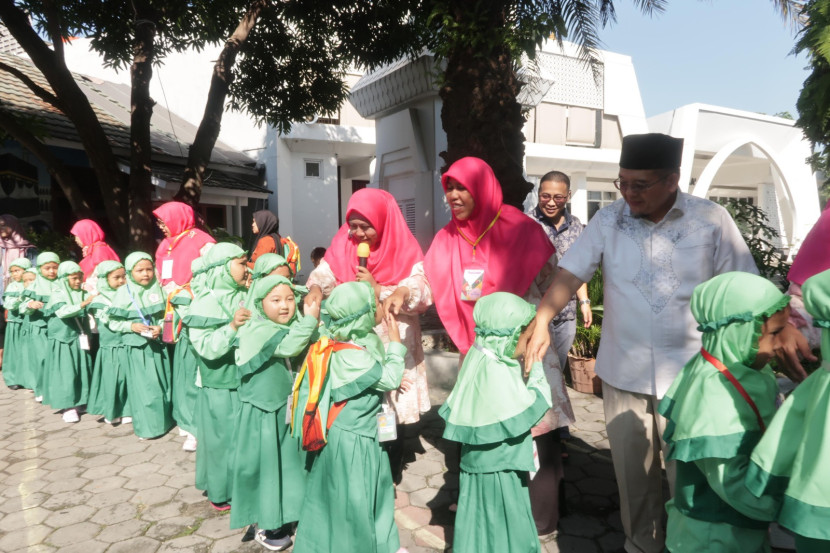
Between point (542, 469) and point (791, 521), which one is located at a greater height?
point (791, 521)

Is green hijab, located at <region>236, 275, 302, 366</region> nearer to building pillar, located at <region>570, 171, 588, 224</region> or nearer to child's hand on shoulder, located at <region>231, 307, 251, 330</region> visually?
child's hand on shoulder, located at <region>231, 307, 251, 330</region>

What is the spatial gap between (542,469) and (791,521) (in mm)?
1657

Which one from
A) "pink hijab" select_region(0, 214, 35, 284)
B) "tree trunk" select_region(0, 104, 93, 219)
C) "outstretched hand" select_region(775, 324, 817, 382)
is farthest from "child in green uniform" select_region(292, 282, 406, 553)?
"pink hijab" select_region(0, 214, 35, 284)

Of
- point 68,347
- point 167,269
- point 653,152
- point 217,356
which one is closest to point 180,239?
point 167,269

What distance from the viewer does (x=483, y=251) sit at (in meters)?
3.13

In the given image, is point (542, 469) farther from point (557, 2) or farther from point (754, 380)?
point (557, 2)

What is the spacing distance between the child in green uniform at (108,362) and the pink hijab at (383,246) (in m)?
2.72

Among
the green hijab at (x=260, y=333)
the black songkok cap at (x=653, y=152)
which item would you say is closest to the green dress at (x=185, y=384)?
the green hijab at (x=260, y=333)

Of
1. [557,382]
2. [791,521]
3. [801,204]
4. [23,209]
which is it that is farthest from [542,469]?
[801,204]

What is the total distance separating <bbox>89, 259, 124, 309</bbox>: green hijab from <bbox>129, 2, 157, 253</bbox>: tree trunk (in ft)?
7.25

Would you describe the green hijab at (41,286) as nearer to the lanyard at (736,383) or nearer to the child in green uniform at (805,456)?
the lanyard at (736,383)

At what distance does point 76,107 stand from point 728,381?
25.9 ft

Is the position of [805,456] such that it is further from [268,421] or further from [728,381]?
[268,421]

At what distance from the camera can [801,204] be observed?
1958 centimetres
